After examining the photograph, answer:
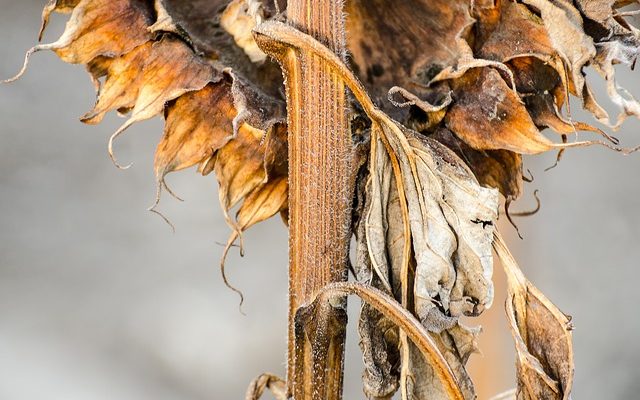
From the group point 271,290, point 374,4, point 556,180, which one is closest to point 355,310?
point 271,290

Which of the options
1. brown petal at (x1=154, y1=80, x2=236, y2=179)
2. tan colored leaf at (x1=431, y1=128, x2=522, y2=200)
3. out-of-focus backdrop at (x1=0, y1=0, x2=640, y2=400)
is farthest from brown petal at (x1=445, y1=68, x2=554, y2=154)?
out-of-focus backdrop at (x1=0, y1=0, x2=640, y2=400)

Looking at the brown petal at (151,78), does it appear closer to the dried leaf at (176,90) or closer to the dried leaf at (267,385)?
the dried leaf at (176,90)

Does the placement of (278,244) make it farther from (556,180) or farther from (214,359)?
(556,180)

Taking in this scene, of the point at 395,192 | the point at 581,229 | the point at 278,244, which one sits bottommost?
the point at 581,229

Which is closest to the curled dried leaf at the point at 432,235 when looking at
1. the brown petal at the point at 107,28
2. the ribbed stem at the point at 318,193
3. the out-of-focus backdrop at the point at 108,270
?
the ribbed stem at the point at 318,193

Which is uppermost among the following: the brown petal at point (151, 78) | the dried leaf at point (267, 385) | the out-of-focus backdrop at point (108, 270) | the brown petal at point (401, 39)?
the brown petal at point (151, 78)

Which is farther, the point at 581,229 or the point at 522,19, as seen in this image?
the point at 581,229

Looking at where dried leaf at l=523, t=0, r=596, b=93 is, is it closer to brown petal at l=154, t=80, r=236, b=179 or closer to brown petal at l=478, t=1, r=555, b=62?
brown petal at l=478, t=1, r=555, b=62
